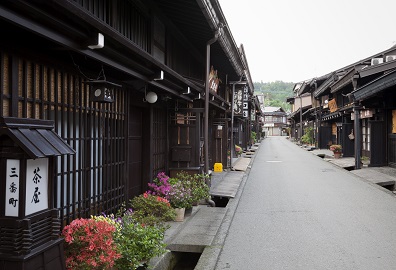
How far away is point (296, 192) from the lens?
1619 centimetres

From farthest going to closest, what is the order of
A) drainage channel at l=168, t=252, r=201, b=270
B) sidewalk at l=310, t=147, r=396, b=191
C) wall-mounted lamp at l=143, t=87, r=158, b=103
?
sidewalk at l=310, t=147, r=396, b=191 → wall-mounted lamp at l=143, t=87, r=158, b=103 → drainage channel at l=168, t=252, r=201, b=270

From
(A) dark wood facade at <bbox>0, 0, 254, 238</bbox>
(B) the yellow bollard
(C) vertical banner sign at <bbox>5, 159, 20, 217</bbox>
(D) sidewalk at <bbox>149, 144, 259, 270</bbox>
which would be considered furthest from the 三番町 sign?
(B) the yellow bollard

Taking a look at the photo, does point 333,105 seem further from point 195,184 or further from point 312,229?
point 312,229

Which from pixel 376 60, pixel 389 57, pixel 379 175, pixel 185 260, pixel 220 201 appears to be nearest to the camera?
pixel 185 260

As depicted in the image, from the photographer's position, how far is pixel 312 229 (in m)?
9.84

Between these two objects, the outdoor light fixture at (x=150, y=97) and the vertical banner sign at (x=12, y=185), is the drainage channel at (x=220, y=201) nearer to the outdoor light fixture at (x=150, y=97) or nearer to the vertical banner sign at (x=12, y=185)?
the outdoor light fixture at (x=150, y=97)

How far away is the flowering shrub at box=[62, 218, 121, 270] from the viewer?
5.09 m

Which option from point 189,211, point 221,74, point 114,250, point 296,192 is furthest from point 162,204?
point 221,74

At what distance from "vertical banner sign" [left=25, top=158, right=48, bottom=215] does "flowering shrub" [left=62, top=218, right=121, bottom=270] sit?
1047 millimetres

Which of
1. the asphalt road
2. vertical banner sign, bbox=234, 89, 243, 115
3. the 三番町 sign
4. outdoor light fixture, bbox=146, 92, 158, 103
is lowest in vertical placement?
the asphalt road

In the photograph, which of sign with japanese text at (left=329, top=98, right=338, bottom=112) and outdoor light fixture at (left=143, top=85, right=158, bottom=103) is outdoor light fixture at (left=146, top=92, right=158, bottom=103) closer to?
outdoor light fixture at (left=143, top=85, right=158, bottom=103)

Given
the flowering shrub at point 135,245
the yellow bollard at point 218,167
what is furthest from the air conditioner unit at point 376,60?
the flowering shrub at point 135,245

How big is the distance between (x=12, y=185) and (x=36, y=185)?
0.93 feet

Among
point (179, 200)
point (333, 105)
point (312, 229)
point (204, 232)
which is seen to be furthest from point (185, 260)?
point (333, 105)
